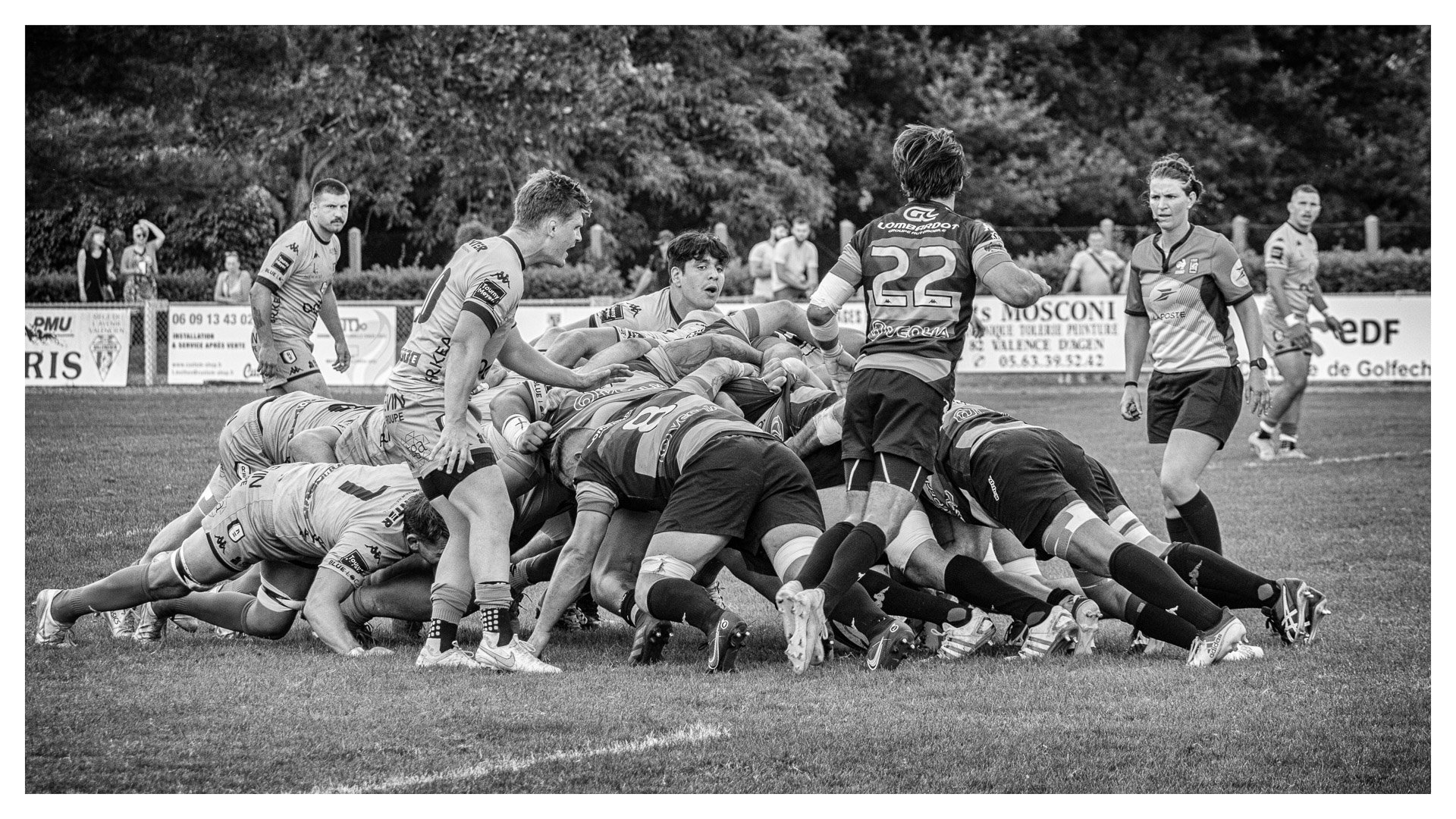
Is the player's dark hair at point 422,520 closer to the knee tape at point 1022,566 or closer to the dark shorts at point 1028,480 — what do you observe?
the dark shorts at point 1028,480

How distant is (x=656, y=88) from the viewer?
90.2 ft

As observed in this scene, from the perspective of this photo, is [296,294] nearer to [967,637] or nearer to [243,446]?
[243,446]

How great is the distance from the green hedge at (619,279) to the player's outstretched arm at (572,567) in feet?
53.1

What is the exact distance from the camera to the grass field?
4195 millimetres

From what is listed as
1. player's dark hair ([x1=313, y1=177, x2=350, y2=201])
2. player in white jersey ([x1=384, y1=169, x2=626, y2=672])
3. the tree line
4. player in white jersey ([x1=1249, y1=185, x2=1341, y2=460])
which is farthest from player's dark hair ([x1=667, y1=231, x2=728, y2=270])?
the tree line

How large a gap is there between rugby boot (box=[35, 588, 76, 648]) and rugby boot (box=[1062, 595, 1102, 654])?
3863mm

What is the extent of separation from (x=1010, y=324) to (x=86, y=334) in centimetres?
1113

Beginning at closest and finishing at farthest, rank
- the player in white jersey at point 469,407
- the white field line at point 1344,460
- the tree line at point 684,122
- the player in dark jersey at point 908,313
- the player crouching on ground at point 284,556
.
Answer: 1. the player in white jersey at point 469,407
2. the player in dark jersey at point 908,313
3. the player crouching on ground at point 284,556
4. the white field line at point 1344,460
5. the tree line at point 684,122

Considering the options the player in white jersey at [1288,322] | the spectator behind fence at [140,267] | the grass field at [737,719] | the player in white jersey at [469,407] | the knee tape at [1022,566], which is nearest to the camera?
the grass field at [737,719]

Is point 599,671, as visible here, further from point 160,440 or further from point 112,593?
point 160,440

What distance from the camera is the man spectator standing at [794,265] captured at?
61.6 ft

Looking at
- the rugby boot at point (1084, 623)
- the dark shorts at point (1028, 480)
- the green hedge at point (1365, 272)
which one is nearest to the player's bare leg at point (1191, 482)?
the dark shorts at point (1028, 480)

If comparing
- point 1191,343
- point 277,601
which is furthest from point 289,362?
point 1191,343

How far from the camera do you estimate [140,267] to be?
21.5m
